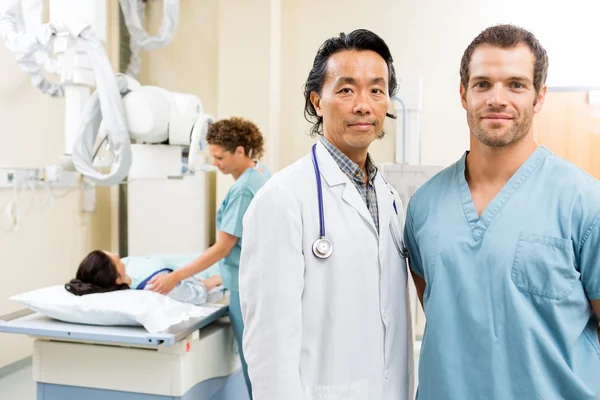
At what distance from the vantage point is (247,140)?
7.62 ft

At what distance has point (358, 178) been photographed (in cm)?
123

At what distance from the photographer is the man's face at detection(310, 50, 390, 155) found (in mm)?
1151

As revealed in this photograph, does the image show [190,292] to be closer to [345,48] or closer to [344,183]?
[344,183]

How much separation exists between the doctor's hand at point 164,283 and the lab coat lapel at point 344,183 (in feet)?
3.87

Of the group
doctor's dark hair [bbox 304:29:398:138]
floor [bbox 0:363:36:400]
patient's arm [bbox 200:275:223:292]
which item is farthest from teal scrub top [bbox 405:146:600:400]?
floor [bbox 0:363:36:400]

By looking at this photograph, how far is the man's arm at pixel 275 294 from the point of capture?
108 cm

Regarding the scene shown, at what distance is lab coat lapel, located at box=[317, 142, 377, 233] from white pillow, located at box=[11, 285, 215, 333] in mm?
898

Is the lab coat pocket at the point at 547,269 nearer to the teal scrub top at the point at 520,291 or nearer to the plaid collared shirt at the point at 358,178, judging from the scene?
the teal scrub top at the point at 520,291

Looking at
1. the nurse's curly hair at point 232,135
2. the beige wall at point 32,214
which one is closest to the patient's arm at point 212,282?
the nurse's curly hair at point 232,135

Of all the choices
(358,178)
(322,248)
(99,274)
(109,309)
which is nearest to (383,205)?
(358,178)

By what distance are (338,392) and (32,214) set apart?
8.16ft

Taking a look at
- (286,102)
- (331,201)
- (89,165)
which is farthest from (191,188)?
(331,201)

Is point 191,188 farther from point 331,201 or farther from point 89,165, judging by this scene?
point 331,201

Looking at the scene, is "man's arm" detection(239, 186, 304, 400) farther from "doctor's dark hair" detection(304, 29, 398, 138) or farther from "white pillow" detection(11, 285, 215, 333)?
"white pillow" detection(11, 285, 215, 333)
